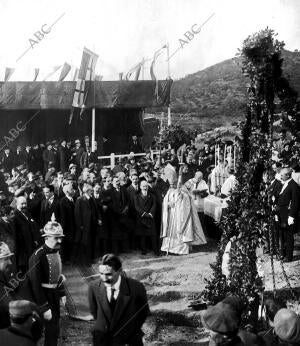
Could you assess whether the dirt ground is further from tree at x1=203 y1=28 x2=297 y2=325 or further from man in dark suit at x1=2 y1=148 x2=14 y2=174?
man in dark suit at x1=2 y1=148 x2=14 y2=174

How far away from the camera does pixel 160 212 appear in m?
12.5

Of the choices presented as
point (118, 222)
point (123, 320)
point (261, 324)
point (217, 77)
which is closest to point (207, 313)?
point (123, 320)

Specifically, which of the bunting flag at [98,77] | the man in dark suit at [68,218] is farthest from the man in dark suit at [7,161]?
the man in dark suit at [68,218]

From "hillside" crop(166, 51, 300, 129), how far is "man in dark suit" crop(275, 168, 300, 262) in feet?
49.8

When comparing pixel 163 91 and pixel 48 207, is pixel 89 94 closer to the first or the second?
pixel 163 91

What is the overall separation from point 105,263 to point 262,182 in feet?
8.88

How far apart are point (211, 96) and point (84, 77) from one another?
10.9 m

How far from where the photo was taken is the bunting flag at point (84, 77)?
57.7 ft

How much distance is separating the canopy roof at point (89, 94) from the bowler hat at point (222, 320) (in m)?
15.2

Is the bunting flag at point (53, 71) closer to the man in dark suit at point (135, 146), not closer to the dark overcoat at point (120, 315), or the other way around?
the man in dark suit at point (135, 146)

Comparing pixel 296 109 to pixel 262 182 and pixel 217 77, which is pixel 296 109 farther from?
pixel 217 77

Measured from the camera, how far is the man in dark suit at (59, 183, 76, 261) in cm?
1089

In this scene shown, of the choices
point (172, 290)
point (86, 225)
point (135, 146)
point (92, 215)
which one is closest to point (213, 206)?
point (92, 215)

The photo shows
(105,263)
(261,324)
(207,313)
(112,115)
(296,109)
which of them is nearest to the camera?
(207,313)
